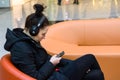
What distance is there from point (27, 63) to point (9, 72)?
18cm

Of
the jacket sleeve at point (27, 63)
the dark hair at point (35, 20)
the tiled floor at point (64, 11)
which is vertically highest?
the dark hair at point (35, 20)

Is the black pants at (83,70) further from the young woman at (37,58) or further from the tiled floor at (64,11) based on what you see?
the tiled floor at (64,11)

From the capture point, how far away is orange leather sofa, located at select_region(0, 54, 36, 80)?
222cm

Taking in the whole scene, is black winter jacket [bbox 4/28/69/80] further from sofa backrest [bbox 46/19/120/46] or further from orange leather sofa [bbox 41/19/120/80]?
sofa backrest [bbox 46/19/120/46]

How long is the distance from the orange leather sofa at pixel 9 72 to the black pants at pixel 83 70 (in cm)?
34

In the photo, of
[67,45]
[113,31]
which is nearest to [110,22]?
[113,31]

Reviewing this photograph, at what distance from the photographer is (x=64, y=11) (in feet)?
23.5

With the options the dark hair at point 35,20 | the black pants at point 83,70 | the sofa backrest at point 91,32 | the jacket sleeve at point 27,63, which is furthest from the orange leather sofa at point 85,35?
the jacket sleeve at point 27,63

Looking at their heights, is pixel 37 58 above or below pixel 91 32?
above

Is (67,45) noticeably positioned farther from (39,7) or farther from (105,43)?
(39,7)

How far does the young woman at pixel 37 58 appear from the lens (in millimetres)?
2240

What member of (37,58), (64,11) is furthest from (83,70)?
(64,11)

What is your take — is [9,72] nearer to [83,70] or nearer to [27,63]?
[27,63]

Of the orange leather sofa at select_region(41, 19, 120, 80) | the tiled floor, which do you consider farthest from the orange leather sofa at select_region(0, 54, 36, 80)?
the tiled floor
